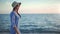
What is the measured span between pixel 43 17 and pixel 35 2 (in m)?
0.43

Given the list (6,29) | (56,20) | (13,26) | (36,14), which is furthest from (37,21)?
(13,26)

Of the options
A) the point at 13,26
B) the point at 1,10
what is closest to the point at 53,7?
the point at 1,10

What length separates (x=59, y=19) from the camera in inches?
179

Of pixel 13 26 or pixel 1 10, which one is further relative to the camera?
pixel 1 10

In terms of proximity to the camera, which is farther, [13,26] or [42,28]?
[42,28]

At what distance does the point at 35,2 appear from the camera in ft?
15.0

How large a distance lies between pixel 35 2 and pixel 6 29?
39.2 inches

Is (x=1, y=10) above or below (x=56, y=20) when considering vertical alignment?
above

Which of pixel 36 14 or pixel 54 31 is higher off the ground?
pixel 36 14

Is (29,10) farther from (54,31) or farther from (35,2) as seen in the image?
(54,31)

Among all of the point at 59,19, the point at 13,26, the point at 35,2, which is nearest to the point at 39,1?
the point at 35,2

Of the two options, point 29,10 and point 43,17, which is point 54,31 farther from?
point 29,10

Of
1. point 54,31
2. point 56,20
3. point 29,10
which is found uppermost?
point 29,10

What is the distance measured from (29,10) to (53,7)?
60 centimetres
